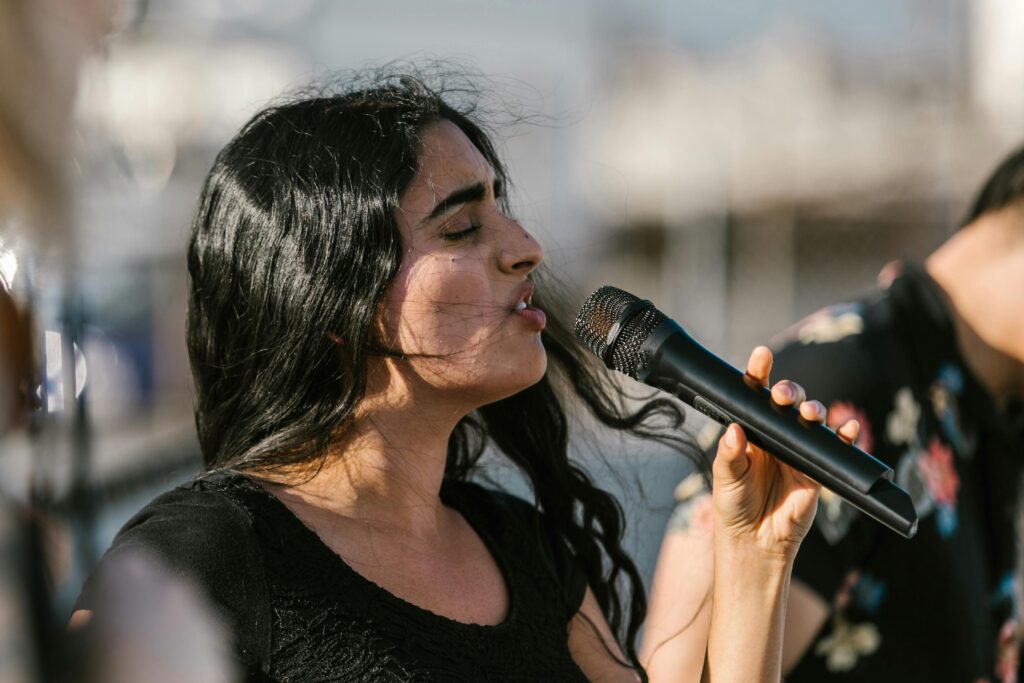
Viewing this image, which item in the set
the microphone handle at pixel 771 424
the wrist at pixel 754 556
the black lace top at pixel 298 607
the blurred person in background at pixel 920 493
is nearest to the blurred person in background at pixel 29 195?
the black lace top at pixel 298 607

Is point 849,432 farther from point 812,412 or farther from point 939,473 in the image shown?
point 939,473

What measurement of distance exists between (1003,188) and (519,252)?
1372mm

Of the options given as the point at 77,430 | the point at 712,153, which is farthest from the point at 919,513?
the point at 712,153

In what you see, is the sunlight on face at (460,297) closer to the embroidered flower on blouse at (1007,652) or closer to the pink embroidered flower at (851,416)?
the pink embroidered flower at (851,416)

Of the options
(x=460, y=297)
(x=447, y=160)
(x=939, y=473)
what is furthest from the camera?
(x=939, y=473)

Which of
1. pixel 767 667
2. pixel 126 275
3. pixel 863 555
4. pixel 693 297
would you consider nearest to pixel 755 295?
pixel 693 297

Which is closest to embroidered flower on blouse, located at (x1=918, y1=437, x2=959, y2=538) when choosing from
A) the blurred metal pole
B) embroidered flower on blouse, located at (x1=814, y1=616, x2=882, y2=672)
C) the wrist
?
embroidered flower on blouse, located at (x1=814, y1=616, x2=882, y2=672)

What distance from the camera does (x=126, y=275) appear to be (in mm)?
6203

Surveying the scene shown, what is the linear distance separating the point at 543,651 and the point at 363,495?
31 cm

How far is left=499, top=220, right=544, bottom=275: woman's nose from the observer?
5.34 feet

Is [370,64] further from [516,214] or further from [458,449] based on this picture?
[458,449]

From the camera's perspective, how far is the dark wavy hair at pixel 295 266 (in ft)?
5.19

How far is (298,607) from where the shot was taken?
1404 mm

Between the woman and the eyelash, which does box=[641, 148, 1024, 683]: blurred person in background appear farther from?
the eyelash
